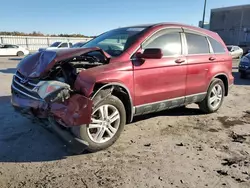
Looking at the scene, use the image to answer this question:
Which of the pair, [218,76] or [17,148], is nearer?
[17,148]

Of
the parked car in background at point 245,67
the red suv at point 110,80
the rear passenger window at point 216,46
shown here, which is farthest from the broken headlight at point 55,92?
the parked car in background at point 245,67

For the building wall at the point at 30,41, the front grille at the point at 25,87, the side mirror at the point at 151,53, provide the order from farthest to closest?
the building wall at the point at 30,41, the side mirror at the point at 151,53, the front grille at the point at 25,87

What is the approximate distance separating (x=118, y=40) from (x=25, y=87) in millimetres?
1815

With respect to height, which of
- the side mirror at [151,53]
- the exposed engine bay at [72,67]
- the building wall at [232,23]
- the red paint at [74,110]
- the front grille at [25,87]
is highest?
the building wall at [232,23]

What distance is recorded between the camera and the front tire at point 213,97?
5.52 meters

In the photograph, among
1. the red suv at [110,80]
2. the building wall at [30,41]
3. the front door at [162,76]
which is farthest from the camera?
the building wall at [30,41]

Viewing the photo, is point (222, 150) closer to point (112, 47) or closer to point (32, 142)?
point (112, 47)

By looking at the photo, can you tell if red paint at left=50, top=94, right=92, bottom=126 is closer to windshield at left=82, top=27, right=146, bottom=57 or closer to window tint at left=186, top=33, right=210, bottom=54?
windshield at left=82, top=27, right=146, bottom=57

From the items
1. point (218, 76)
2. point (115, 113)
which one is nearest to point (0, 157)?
point (115, 113)

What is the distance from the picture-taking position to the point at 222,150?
150 inches

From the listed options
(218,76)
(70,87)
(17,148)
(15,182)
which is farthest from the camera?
(218,76)

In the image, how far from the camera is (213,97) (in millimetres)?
5707

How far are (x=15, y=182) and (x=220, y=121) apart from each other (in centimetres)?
405

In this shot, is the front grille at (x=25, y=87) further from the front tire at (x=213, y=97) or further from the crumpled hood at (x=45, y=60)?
the front tire at (x=213, y=97)
